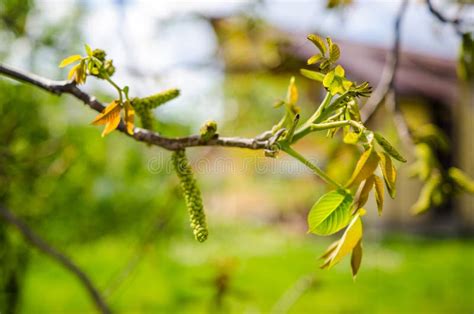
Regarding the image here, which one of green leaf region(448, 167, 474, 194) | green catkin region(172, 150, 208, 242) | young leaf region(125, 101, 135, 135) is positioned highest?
young leaf region(125, 101, 135, 135)

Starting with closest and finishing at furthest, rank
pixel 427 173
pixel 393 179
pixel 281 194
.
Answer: pixel 393 179 < pixel 427 173 < pixel 281 194

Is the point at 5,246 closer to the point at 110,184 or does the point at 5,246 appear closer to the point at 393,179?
the point at 110,184

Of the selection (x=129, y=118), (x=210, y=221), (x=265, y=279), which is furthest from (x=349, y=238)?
(x=210, y=221)

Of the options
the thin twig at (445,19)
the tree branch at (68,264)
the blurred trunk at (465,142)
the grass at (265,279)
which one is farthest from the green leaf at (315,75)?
the blurred trunk at (465,142)

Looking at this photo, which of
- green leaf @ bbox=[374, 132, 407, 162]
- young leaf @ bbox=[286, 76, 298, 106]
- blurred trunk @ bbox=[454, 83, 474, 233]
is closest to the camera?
green leaf @ bbox=[374, 132, 407, 162]

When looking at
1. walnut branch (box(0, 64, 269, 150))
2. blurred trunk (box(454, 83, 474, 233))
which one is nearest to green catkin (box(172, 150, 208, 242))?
walnut branch (box(0, 64, 269, 150))

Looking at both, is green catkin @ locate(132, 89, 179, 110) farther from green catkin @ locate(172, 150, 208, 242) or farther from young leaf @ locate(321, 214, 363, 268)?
young leaf @ locate(321, 214, 363, 268)

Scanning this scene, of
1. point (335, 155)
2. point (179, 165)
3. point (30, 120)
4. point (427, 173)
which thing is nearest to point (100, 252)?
point (30, 120)
